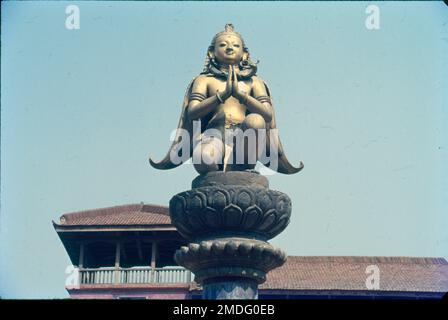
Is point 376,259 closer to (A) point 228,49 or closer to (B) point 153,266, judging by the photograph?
(B) point 153,266

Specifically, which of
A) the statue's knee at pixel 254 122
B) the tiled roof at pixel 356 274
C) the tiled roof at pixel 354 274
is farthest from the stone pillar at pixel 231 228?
the tiled roof at pixel 356 274

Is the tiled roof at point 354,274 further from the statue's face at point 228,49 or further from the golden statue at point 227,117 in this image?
the statue's face at point 228,49

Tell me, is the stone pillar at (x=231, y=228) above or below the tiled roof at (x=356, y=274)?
below

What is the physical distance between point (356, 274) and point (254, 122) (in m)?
20.9

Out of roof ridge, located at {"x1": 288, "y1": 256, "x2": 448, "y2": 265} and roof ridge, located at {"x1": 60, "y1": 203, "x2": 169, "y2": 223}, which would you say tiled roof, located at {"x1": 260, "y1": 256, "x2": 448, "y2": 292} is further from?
roof ridge, located at {"x1": 60, "y1": 203, "x2": 169, "y2": 223}

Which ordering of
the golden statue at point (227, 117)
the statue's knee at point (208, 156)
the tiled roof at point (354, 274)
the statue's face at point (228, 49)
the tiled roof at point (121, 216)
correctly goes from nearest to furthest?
the statue's knee at point (208, 156) < the golden statue at point (227, 117) < the statue's face at point (228, 49) < the tiled roof at point (354, 274) < the tiled roof at point (121, 216)

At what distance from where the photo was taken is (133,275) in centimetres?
3344

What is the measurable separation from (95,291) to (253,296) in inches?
831

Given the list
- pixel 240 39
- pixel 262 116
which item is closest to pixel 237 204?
pixel 262 116

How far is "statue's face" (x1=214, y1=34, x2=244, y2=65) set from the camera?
44.1ft

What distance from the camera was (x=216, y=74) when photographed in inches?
528

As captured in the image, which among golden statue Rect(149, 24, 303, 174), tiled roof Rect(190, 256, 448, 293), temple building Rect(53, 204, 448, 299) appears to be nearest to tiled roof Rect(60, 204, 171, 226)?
temple building Rect(53, 204, 448, 299)

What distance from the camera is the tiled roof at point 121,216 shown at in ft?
106

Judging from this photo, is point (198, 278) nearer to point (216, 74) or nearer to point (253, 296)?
point (253, 296)
